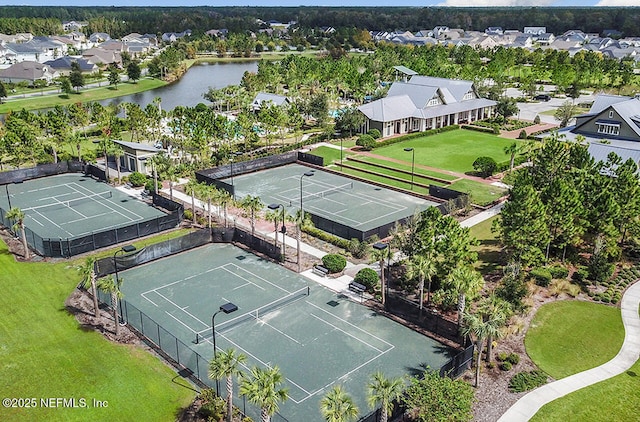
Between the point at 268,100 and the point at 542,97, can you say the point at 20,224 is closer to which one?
the point at 268,100

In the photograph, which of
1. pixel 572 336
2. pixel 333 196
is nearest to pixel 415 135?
pixel 333 196

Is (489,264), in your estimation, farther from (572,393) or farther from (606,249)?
(572,393)

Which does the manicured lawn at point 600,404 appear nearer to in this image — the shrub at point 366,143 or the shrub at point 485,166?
the shrub at point 485,166

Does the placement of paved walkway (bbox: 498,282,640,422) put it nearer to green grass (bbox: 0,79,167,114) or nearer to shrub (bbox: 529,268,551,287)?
shrub (bbox: 529,268,551,287)

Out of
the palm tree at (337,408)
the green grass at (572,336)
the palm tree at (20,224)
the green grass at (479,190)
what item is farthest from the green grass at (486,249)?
the palm tree at (20,224)

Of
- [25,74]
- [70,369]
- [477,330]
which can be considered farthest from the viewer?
[25,74]

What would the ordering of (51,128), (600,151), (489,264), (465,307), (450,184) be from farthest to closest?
(51,128), (450,184), (600,151), (489,264), (465,307)

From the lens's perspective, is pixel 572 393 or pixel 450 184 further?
pixel 450 184

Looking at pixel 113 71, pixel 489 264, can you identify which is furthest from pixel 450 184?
pixel 113 71
